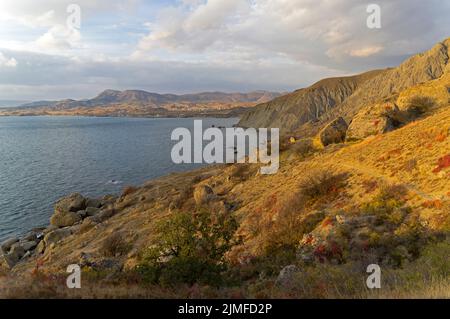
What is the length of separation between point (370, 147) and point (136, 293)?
1953cm

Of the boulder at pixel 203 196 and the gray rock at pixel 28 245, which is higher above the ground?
the boulder at pixel 203 196

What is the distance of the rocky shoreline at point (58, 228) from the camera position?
27552mm

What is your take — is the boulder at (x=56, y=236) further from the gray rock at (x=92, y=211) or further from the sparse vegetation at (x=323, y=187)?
the sparse vegetation at (x=323, y=187)

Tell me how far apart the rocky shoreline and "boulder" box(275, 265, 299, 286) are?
77.1 ft

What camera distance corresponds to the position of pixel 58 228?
32844 mm

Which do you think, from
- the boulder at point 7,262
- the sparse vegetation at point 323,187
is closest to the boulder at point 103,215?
the boulder at point 7,262

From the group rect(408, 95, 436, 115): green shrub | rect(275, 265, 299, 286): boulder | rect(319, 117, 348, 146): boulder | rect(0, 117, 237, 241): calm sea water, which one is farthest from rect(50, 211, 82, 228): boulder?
rect(408, 95, 436, 115): green shrub

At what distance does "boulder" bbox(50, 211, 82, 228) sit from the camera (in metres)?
33.6

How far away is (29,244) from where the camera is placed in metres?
29.1

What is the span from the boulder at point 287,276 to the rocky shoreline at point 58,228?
77.1 ft

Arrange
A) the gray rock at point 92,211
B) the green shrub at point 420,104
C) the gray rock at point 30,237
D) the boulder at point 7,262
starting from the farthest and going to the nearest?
the gray rock at point 92,211 → the gray rock at point 30,237 → the green shrub at point 420,104 → the boulder at point 7,262

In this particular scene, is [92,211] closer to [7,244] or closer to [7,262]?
[7,244]

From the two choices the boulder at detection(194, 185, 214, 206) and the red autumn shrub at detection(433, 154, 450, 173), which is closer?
the red autumn shrub at detection(433, 154, 450, 173)

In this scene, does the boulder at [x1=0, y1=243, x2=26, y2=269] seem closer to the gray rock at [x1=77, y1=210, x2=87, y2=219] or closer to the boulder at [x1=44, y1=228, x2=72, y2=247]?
the boulder at [x1=44, y1=228, x2=72, y2=247]
